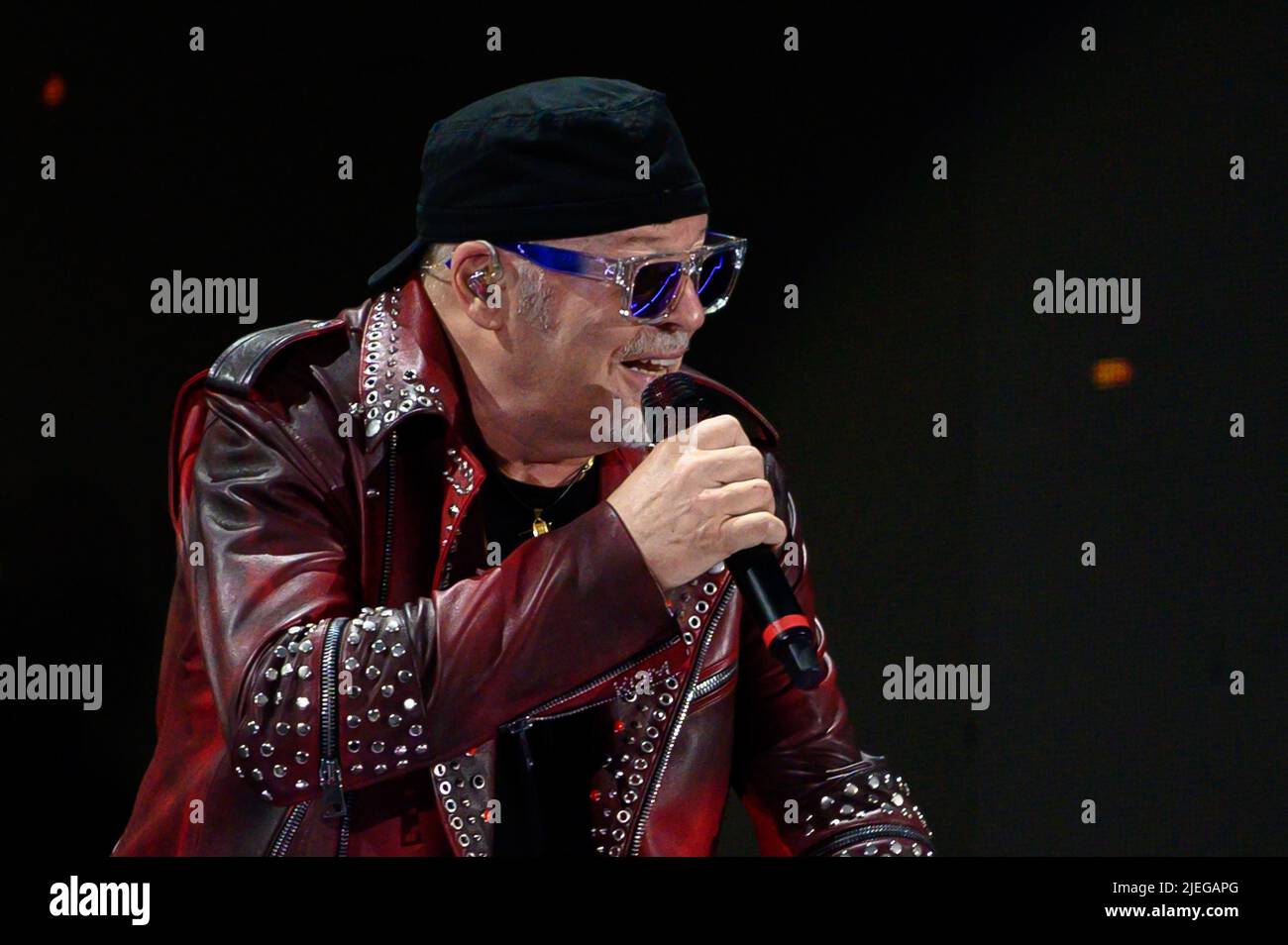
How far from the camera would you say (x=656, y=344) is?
1892mm

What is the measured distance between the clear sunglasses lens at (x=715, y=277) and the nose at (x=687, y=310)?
0.06 ft

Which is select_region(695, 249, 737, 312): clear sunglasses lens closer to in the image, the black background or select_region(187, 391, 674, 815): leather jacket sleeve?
select_region(187, 391, 674, 815): leather jacket sleeve

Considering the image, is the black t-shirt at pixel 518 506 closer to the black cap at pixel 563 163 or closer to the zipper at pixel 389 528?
the zipper at pixel 389 528

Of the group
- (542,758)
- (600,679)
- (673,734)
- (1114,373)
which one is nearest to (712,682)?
(673,734)

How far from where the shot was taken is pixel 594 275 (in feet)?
6.04

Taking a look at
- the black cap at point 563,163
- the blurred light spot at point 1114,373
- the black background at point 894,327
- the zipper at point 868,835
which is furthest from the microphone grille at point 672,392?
the blurred light spot at point 1114,373

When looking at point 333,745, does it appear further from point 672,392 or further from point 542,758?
point 672,392

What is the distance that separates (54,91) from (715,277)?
1.03 meters

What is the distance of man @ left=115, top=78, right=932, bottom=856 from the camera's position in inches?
64.2

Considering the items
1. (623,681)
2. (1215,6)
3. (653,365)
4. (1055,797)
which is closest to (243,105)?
(653,365)

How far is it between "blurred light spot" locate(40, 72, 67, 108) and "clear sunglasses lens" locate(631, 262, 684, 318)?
0.98 meters

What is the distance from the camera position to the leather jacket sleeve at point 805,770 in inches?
77.9

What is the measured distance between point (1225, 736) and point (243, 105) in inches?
69.3

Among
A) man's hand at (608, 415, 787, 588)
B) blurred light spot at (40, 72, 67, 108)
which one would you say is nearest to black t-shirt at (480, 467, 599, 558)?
man's hand at (608, 415, 787, 588)
